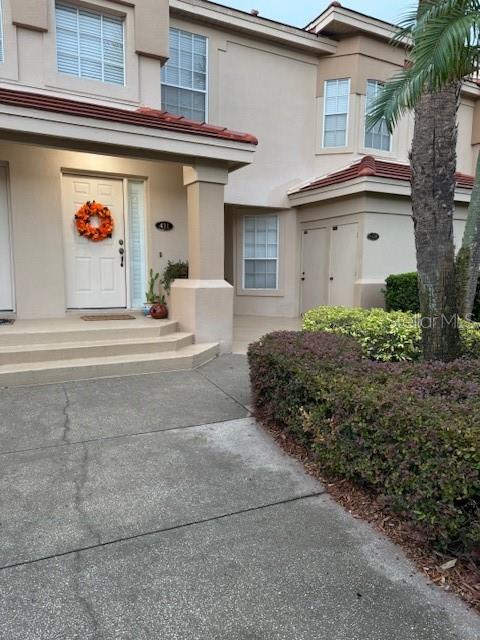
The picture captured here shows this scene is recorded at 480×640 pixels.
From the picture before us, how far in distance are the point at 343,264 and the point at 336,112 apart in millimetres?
3962

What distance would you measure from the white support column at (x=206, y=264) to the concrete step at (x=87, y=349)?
1.62ft

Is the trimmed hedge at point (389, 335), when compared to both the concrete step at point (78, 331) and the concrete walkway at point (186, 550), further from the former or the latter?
the concrete step at point (78, 331)

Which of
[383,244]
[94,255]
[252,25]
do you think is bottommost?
[94,255]

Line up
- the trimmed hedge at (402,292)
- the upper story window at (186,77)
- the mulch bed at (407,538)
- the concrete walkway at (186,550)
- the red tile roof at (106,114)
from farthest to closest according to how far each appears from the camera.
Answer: the upper story window at (186,77) → the trimmed hedge at (402,292) → the red tile roof at (106,114) → the mulch bed at (407,538) → the concrete walkway at (186,550)

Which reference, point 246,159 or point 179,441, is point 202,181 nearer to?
point 246,159

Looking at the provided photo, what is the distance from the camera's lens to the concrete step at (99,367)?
5316mm

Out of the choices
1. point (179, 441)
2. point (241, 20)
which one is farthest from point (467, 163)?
point (179, 441)

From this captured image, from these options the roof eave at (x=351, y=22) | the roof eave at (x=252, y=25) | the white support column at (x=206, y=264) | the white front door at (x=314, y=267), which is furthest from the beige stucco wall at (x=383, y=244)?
the roof eave at (x=252, y=25)

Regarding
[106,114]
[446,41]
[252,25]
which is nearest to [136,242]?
[106,114]

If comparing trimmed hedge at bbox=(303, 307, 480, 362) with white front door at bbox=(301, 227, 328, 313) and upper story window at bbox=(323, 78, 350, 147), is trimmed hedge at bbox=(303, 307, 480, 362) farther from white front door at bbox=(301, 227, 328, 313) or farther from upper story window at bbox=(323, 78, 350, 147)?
upper story window at bbox=(323, 78, 350, 147)

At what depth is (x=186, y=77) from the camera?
362 inches

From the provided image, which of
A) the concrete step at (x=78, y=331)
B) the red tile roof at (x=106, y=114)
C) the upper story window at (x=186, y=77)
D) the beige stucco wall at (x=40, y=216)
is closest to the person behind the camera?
the red tile roof at (x=106, y=114)

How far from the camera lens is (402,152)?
11.3 metres

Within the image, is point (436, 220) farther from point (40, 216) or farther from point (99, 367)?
point (40, 216)
